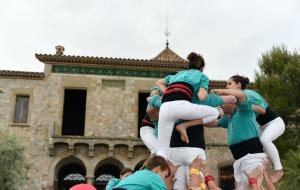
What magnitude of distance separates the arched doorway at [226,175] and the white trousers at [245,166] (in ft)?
54.6

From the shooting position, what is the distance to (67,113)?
979 inches


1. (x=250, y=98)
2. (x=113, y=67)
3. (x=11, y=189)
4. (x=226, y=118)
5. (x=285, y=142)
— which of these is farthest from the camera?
(x=113, y=67)

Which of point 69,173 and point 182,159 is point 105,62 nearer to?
point 69,173

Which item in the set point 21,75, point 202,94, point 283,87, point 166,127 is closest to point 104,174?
point 21,75

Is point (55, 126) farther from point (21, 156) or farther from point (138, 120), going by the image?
point (138, 120)

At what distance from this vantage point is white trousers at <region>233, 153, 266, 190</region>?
4.74 m

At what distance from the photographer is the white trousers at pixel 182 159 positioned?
13.8 ft

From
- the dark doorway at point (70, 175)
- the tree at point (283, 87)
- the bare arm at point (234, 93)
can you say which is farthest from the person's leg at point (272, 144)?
the dark doorway at point (70, 175)

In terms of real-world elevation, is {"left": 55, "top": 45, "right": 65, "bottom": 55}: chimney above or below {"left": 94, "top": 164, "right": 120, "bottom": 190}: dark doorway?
above

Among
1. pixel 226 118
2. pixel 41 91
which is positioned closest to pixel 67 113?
pixel 41 91

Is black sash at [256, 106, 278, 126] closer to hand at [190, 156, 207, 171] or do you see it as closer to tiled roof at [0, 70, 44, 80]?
hand at [190, 156, 207, 171]

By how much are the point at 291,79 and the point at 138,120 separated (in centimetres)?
791

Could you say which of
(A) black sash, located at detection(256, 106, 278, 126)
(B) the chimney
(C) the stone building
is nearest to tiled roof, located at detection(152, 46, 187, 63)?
(C) the stone building

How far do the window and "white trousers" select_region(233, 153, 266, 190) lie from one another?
17.7 meters
